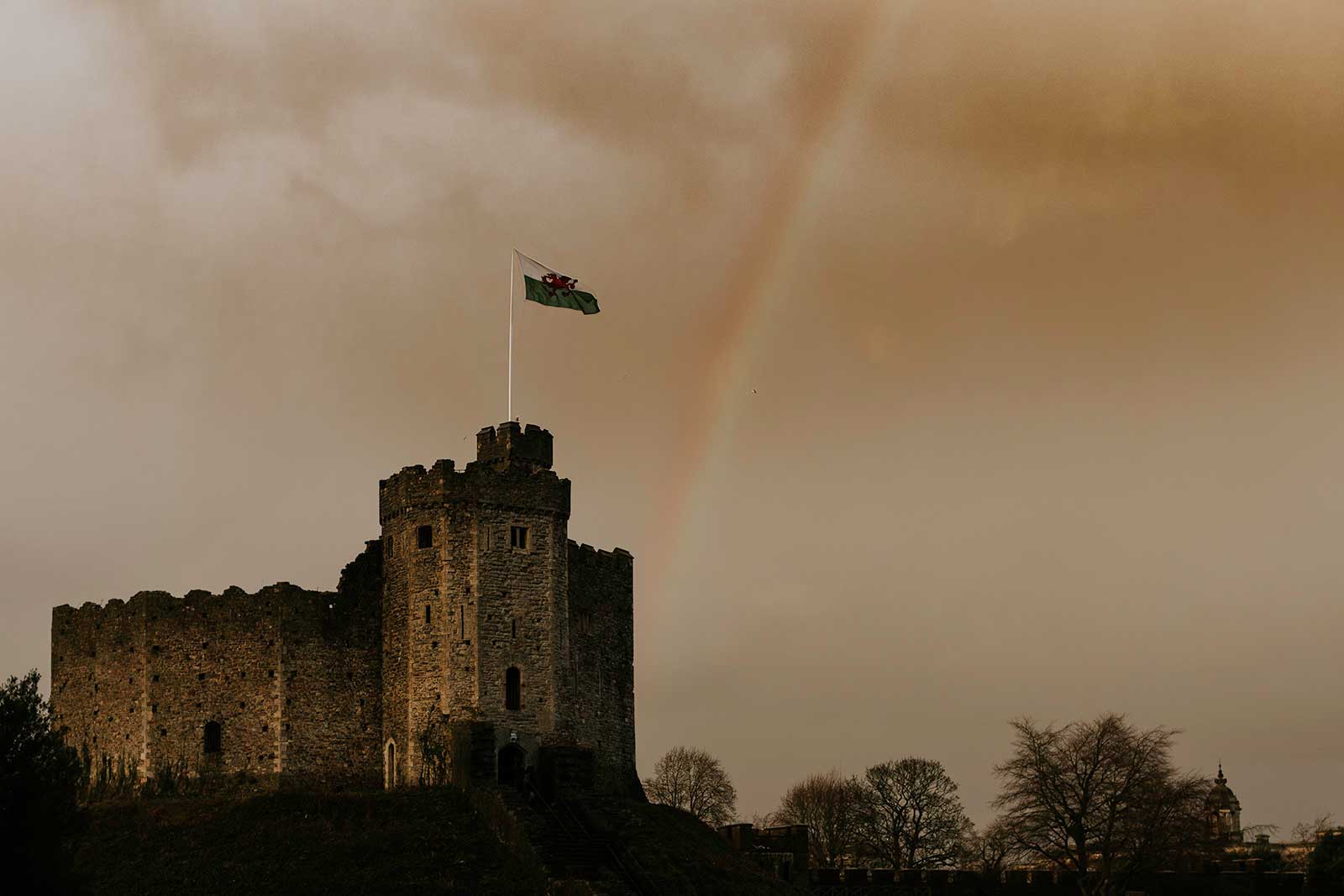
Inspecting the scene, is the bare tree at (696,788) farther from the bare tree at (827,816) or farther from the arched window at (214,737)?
the arched window at (214,737)

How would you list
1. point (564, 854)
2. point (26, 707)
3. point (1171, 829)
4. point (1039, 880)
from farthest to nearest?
point (1039, 880) < point (1171, 829) < point (564, 854) < point (26, 707)

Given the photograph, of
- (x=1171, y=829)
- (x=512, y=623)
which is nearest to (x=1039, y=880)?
(x=1171, y=829)

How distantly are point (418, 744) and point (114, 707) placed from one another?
12507 millimetres

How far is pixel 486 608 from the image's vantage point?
65188 millimetres

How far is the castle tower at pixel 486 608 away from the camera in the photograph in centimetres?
6475

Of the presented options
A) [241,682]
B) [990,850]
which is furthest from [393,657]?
[990,850]

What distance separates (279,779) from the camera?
2569 inches

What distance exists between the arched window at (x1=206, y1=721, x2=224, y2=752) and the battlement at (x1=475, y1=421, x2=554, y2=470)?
1360 cm

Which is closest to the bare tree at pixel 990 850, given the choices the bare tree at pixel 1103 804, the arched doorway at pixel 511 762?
the bare tree at pixel 1103 804

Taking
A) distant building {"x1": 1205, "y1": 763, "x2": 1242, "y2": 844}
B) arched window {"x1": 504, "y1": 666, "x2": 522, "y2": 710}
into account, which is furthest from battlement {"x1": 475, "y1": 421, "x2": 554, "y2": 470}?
distant building {"x1": 1205, "y1": 763, "x2": 1242, "y2": 844}

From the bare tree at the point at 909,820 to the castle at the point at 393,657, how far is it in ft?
158

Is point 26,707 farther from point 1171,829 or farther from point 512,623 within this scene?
point 1171,829

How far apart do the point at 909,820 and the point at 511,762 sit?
56.0m

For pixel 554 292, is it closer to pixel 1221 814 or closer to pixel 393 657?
pixel 393 657
